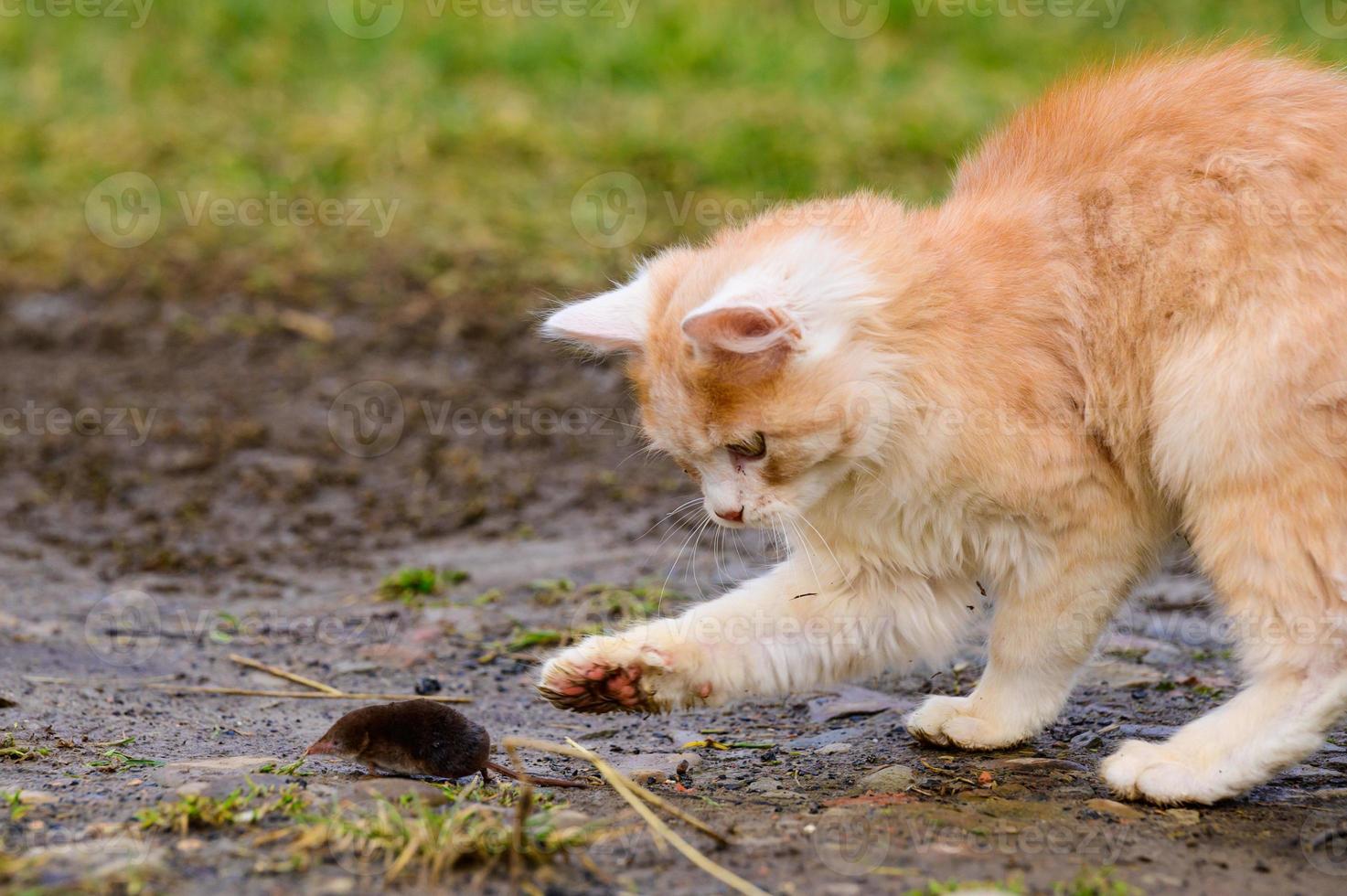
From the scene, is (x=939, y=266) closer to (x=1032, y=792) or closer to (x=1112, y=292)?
(x=1112, y=292)

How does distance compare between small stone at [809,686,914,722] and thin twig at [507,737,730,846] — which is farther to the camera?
small stone at [809,686,914,722]

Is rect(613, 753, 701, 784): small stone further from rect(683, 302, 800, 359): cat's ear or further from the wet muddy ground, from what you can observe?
rect(683, 302, 800, 359): cat's ear

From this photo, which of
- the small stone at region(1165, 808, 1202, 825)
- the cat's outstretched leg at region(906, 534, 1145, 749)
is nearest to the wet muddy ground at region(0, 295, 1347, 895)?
the small stone at region(1165, 808, 1202, 825)

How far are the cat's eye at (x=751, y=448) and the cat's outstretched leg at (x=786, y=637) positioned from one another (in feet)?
1.22

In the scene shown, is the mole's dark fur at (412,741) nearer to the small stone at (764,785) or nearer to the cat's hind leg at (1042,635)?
the small stone at (764,785)

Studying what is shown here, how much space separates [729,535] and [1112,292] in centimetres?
244

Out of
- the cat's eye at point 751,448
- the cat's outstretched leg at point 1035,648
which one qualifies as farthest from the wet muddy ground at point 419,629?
the cat's eye at point 751,448

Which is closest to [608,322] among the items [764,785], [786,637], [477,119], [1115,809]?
[786,637]

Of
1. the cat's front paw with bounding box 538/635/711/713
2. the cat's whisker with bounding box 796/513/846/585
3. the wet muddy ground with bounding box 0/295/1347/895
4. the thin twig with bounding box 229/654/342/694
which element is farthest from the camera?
the thin twig with bounding box 229/654/342/694

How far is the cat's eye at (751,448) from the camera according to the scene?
3.20 meters

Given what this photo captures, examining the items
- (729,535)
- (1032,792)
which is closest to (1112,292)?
(1032,792)

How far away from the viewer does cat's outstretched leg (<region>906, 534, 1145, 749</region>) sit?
318 cm

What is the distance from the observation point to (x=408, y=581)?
16.3 ft

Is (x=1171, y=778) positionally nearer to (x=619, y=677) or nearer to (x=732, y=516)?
(x=732, y=516)
